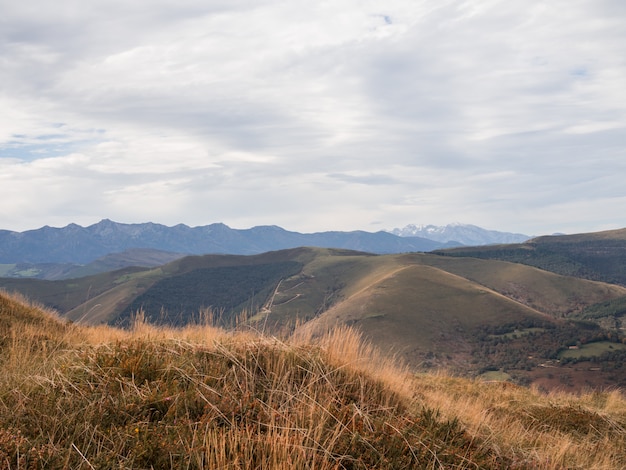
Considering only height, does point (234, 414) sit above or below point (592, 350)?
above

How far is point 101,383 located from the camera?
513cm

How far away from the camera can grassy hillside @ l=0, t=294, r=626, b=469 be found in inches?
155

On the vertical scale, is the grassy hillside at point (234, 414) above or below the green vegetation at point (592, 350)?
above

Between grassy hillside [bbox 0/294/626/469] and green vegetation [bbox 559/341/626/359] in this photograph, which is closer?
grassy hillside [bbox 0/294/626/469]

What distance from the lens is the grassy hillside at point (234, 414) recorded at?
3.94 m

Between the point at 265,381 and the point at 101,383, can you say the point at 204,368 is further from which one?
the point at 101,383

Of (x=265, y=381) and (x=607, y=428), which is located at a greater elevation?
(x=265, y=381)

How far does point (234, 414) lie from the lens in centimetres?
480

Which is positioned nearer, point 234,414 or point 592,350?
point 234,414

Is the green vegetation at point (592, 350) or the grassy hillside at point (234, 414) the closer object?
the grassy hillside at point (234, 414)

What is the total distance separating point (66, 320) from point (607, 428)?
13.8 m

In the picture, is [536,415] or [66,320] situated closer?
[536,415]

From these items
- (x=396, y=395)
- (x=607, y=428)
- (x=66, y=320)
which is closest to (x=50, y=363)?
(x=396, y=395)

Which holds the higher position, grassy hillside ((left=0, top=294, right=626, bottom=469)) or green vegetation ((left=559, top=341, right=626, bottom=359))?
grassy hillside ((left=0, top=294, right=626, bottom=469))
